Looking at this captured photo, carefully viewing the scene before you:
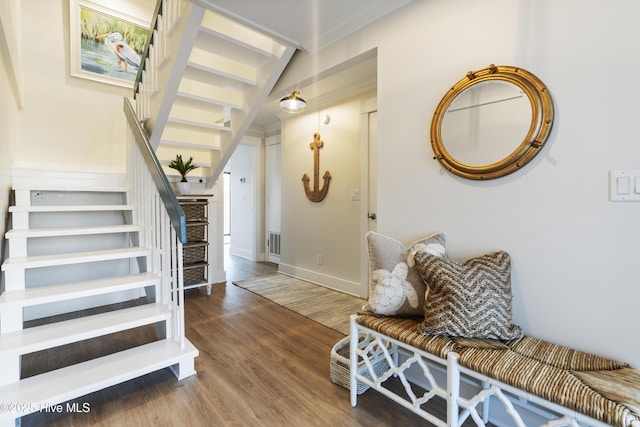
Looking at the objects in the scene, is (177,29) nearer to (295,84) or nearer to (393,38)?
(295,84)

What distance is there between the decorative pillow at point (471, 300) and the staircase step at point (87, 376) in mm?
1403

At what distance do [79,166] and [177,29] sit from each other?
7.04ft

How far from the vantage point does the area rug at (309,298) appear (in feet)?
8.76

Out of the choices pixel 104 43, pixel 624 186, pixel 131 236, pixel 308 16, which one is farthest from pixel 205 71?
pixel 624 186

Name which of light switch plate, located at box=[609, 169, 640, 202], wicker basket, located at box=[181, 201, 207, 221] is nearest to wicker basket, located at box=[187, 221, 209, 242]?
wicker basket, located at box=[181, 201, 207, 221]

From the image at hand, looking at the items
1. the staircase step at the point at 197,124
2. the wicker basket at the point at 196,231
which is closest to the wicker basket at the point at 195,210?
the wicker basket at the point at 196,231

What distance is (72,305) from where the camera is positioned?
9.07ft

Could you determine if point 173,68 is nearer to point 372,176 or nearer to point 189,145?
point 189,145

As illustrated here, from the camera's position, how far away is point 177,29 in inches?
83.7

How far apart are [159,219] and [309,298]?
1.74 meters

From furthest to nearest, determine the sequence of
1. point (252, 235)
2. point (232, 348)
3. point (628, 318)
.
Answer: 1. point (252, 235)
2. point (232, 348)
3. point (628, 318)

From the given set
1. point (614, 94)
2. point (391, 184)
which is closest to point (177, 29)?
point (391, 184)

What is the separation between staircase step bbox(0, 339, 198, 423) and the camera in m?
1.36

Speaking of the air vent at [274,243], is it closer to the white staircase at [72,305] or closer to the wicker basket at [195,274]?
the wicker basket at [195,274]
